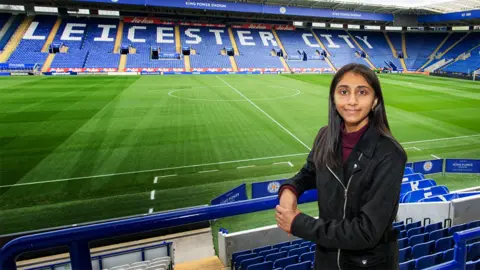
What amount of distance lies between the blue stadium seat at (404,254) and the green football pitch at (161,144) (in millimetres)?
4911

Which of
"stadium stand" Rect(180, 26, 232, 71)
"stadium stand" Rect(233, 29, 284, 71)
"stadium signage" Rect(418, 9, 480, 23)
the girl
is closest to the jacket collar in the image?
the girl

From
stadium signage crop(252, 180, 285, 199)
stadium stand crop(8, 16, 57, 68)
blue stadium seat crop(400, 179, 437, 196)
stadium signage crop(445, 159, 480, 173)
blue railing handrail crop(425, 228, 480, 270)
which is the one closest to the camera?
blue railing handrail crop(425, 228, 480, 270)

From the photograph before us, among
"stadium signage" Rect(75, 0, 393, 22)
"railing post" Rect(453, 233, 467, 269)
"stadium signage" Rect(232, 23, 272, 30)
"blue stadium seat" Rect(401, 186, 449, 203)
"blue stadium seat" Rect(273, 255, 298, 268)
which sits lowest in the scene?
"railing post" Rect(453, 233, 467, 269)

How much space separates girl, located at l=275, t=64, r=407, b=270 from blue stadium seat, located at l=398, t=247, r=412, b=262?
124 inches

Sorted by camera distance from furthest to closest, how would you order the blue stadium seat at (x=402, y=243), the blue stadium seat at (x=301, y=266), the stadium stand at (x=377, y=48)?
the stadium stand at (x=377, y=48) < the blue stadium seat at (x=402, y=243) < the blue stadium seat at (x=301, y=266)

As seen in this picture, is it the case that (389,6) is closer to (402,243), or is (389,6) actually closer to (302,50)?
(302,50)

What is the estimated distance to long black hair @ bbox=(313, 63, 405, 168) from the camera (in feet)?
6.63

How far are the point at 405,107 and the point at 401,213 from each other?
60.5ft

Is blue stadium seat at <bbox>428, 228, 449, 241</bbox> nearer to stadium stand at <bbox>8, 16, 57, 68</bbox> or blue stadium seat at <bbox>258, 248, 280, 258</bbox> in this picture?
blue stadium seat at <bbox>258, 248, 280, 258</bbox>

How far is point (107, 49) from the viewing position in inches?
1861

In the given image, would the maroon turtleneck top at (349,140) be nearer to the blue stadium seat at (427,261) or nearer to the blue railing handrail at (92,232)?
the blue railing handrail at (92,232)

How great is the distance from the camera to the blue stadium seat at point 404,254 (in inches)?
186

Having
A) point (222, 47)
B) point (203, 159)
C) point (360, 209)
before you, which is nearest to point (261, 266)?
point (360, 209)

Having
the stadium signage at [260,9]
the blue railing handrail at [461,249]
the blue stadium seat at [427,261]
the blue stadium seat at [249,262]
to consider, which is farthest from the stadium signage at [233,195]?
the stadium signage at [260,9]
